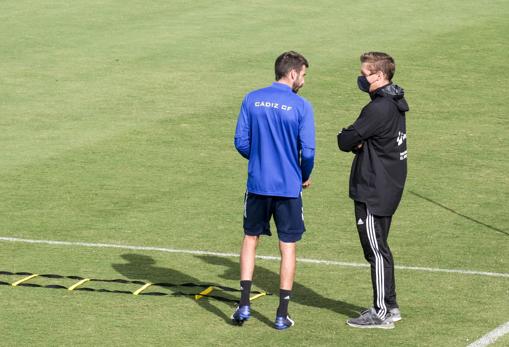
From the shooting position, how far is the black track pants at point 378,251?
10914mm

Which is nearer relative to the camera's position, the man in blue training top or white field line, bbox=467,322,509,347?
white field line, bbox=467,322,509,347

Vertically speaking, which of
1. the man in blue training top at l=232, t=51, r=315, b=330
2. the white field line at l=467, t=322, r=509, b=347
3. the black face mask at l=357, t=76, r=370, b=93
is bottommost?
the white field line at l=467, t=322, r=509, b=347

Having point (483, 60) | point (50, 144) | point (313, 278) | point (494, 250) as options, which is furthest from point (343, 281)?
point (483, 60)

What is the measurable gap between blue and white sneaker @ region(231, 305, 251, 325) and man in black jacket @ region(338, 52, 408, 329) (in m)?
0.96

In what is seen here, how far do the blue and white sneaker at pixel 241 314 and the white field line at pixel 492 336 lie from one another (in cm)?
192

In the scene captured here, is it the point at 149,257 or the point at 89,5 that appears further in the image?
the point at 89,5

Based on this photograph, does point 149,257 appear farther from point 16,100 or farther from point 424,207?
point 16,100

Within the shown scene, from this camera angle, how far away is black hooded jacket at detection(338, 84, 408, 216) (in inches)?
423

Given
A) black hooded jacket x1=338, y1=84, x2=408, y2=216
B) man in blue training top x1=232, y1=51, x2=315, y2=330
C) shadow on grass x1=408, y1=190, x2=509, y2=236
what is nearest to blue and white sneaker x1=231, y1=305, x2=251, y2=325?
man in blue training top x1=232, y1=51, x2=315, y2=330

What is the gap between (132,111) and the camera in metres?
21.6

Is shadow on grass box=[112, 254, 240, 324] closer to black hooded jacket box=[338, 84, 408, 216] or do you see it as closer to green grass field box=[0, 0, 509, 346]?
green grass field box=[0, 0, 509, 346]

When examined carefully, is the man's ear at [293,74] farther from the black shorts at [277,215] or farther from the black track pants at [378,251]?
the black track pants at [378,251]

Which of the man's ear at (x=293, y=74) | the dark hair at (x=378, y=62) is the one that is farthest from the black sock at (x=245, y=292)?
the dark hair at (x=378, y=62)

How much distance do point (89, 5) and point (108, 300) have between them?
2024 centimetres
